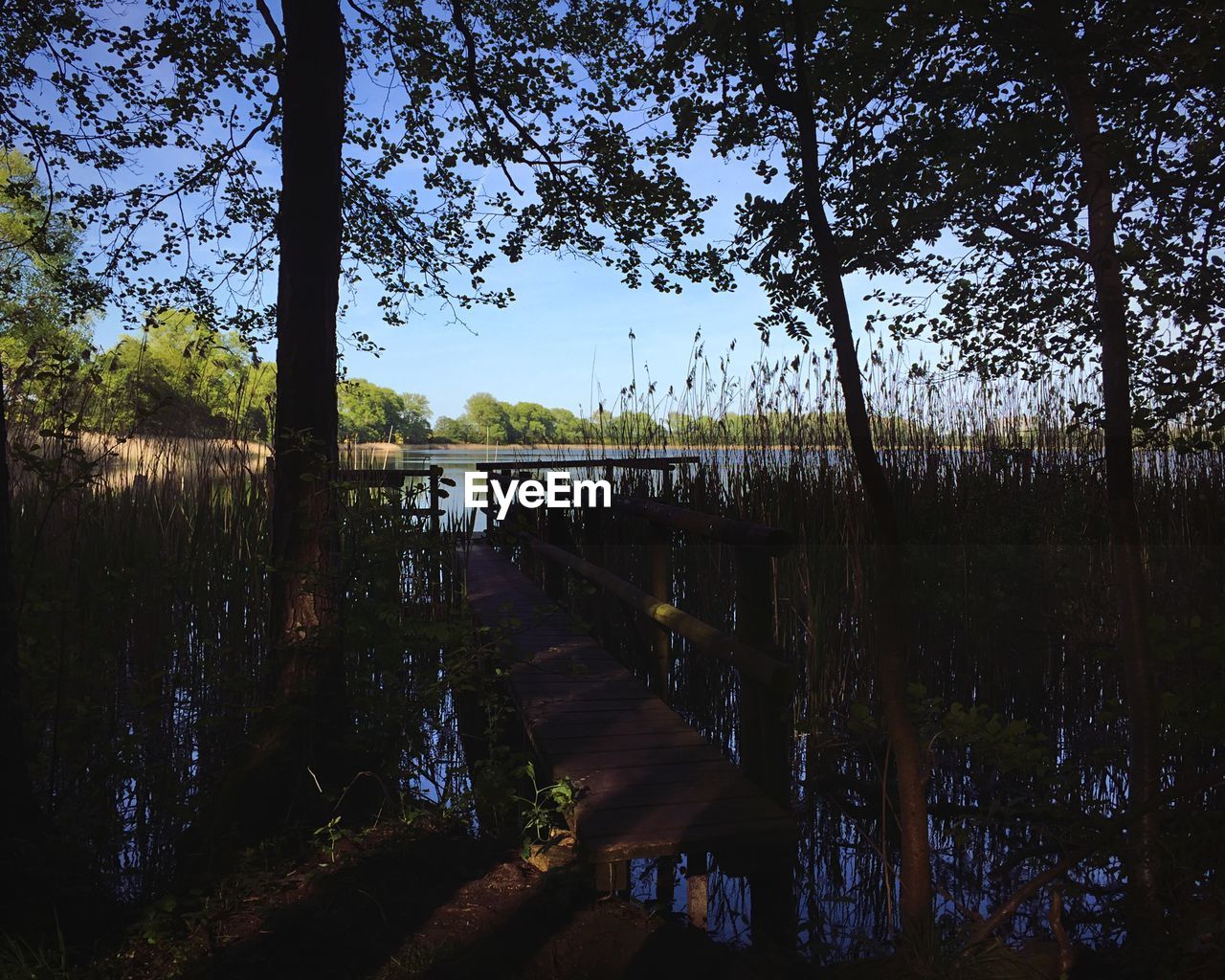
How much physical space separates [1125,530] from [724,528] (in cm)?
116

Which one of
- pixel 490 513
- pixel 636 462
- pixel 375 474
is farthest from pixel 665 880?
pixel 490 513

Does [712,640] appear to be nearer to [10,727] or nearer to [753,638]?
[753,638]

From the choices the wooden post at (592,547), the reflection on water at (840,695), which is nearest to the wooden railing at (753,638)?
the reflection on water at (840,695)

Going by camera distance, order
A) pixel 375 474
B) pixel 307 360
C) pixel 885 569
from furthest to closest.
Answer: pixel 375 474
pixel 307 360
pixel 885 569

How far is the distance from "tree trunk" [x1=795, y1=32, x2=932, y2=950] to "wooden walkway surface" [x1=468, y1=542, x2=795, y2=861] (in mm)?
567

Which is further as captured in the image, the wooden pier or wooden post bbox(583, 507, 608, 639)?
wooden post bbox(583, 507, 608, 639)

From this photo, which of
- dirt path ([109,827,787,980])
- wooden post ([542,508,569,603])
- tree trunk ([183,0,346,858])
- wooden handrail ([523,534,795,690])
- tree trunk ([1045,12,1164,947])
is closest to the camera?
dirt path ([109,827,787,980])

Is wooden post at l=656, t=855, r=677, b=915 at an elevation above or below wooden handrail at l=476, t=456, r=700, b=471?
below

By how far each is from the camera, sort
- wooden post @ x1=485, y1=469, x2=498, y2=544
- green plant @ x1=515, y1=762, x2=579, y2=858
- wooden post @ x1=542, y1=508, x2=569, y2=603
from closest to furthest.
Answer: green plant @ x1=515, y1=762, x2=579, y2=858 < wooden post @ x1=542, y1=508, x2=569, y2=603 < wooden post @ x1=485, y1=469, x2=498, y2=544

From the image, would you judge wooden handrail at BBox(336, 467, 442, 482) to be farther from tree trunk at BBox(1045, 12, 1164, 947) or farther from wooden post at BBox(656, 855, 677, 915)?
tree trunk at BBox(1045, 12, 1164, 947)

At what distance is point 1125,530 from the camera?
2432 mm

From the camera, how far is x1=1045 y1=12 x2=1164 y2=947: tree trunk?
7.94 ft

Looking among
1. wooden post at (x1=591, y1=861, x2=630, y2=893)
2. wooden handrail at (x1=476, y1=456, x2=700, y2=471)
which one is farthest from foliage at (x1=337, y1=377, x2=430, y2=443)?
wooden post at (x1=591, y1=861, x2=630, y2=893)

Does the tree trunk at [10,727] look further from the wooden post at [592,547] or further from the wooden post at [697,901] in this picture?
the wooden post at [592,547]
